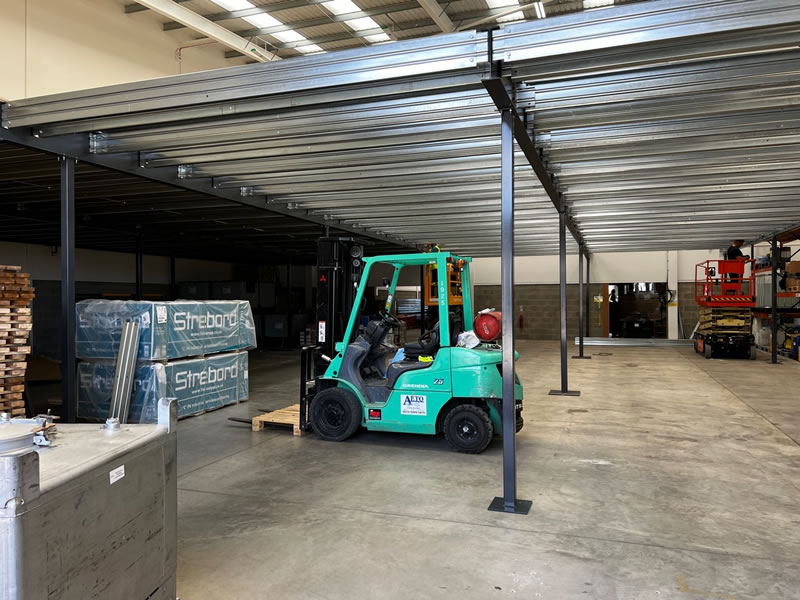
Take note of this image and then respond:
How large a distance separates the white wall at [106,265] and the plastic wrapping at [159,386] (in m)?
8.79

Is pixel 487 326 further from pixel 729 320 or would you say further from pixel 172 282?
pixel 172 282

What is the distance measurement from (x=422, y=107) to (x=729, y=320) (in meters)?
14.3

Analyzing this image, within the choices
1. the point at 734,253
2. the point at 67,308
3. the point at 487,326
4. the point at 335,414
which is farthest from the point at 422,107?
the point at 734,253

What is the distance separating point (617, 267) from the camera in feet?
70.6

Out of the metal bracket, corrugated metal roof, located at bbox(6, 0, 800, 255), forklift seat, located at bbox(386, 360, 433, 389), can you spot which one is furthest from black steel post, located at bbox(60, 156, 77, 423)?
forklift seat, located at bbox(386, 360, 433, 389)

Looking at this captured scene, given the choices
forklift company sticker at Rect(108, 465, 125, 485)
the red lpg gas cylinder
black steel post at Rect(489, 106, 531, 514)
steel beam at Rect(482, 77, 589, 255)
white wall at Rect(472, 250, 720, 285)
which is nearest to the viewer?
forklift company sticker at Rect(108, 465, 125, 485)

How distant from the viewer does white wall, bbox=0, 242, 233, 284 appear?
585 inches

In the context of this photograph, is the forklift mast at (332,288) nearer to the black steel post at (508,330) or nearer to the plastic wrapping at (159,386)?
the plastic wrapping at (159,386)

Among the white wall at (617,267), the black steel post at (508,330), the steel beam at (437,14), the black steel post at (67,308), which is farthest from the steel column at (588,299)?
the black steel post at (67,308)

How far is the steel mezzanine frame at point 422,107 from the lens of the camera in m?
3.67

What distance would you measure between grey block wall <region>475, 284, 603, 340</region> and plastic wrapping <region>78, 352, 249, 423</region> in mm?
14974

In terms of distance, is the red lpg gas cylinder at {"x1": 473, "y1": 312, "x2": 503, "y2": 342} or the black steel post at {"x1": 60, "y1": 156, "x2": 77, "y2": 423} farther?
the red lpg gas cylinder at {"x1": 473, "y1": 312, "x2": 503, "y2": 342}

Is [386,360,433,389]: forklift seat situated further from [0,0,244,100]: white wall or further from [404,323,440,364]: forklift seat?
[0,0,244,100]: white wall

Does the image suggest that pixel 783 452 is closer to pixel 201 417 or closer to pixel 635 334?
pixel 201 417
